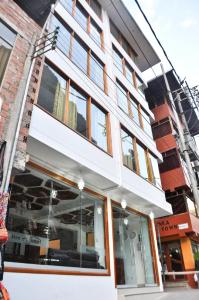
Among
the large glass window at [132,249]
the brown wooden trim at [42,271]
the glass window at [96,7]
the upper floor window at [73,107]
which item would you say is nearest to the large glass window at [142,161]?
the large glass window at [132,249]

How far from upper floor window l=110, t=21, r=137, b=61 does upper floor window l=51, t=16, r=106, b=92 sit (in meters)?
5.32

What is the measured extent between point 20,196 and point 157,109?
15191 millimetres

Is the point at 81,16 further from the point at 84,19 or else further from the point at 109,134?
the point at 109,134

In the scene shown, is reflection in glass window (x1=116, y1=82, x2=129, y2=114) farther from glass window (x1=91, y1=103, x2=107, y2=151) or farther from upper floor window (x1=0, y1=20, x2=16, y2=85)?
upper floor window (x1=0, y1=20, x2=16, y2=85)

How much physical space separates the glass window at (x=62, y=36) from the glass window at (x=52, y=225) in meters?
4.90

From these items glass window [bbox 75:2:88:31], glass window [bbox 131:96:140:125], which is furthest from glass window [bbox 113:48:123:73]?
glass window [bbox 75:2:88:31]

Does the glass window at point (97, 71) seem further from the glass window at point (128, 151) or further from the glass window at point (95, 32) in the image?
the glass window at point (128, 151)

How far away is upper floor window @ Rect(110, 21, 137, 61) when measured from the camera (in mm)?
15742

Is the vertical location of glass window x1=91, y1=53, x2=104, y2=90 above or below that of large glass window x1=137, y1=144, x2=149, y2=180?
above

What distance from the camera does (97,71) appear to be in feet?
35.9

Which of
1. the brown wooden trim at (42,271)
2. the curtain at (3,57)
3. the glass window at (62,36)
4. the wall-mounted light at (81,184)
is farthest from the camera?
the glass window at (62,36)

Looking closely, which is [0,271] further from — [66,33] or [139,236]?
A: [66,33]

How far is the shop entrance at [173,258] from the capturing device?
14.2 meters

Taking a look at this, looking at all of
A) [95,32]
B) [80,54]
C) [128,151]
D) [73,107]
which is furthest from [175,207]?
[95,32]
